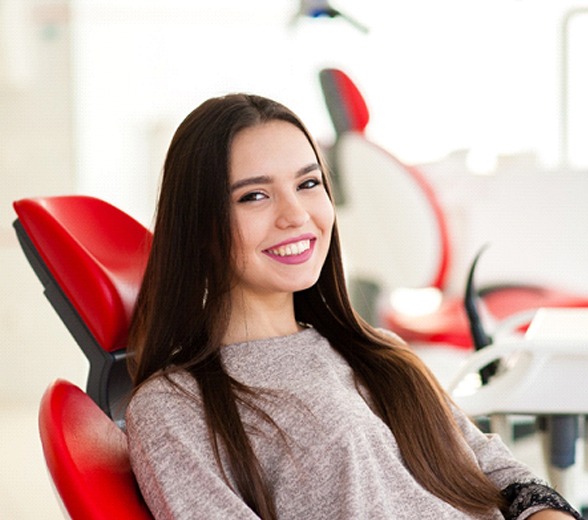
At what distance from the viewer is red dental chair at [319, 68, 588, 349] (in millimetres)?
3775

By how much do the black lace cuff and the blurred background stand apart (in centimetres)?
272

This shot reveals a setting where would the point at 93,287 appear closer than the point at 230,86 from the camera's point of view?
Yes

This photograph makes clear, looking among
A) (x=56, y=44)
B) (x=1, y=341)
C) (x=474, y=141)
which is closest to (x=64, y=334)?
(x=1, y=341)

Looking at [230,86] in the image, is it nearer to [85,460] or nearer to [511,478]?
[511,478]

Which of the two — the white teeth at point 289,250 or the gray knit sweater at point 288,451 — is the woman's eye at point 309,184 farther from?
the gray knit sweater at point 288,451

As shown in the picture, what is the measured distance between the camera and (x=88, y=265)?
4.53ft

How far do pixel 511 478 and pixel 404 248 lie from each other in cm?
253

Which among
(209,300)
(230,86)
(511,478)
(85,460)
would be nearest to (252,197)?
(209,300)

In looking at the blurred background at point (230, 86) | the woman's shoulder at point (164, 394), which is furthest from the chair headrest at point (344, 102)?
the woman's shoulder at point (164, 394)

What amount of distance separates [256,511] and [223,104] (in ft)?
1.65

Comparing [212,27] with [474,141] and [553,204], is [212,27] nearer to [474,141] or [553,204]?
[474,141]

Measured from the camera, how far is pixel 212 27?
413 centimetres

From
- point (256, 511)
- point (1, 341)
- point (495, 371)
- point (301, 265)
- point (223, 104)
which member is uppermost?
point (223, 104)

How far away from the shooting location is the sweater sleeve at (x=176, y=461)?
3.43ft
